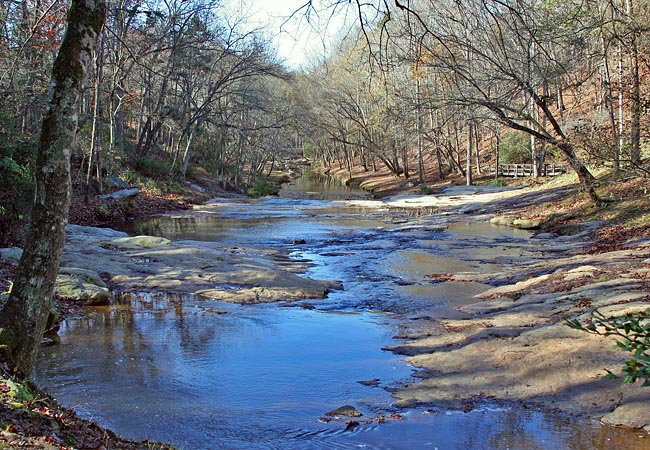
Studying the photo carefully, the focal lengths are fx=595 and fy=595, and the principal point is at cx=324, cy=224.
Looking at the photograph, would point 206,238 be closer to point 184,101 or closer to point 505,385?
point 505,385

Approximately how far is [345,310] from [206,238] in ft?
36.9

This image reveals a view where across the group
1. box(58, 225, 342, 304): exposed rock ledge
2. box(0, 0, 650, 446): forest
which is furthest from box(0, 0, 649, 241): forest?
box(58, 225, 342, 304): exposed rock ledge

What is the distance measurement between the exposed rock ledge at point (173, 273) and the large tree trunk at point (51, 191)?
662 cm

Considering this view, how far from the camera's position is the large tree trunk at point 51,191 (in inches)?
188

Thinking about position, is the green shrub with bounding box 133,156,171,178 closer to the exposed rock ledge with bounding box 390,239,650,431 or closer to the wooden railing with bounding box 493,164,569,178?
the wooden railing with bounding box 493,164,569,178

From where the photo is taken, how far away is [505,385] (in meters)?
7.16

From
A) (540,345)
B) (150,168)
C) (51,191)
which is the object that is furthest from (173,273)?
(150,168)

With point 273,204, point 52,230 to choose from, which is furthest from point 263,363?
point 273,204

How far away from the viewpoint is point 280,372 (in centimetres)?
809

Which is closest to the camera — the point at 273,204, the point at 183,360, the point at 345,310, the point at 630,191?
the point at 183,360

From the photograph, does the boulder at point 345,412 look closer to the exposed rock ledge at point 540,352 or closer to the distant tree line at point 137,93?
the exposed rock ledge at point 540,352

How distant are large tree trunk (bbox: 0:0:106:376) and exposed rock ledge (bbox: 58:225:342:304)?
662 centimetres

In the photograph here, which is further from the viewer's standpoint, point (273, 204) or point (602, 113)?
point (273, 204)

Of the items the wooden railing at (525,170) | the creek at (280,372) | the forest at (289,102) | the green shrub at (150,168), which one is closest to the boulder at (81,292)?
the creek at (280,372)
